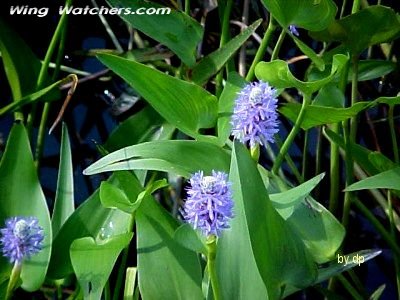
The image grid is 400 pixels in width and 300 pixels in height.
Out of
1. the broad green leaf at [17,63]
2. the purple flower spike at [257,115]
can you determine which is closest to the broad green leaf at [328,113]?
the purple flower spike at [257,115]

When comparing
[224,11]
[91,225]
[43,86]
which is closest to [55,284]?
[91,225]

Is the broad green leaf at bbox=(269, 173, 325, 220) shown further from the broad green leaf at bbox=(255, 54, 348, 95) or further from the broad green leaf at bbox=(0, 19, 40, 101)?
the broad green leaf at bbox=(0, 19, 40, 101)

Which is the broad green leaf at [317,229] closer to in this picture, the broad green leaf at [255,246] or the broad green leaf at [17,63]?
the broad green leaf at [255,246]

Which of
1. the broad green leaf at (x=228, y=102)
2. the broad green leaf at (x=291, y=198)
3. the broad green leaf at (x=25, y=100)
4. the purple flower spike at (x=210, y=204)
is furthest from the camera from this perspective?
the broad green leaf at (x=25, y=100)

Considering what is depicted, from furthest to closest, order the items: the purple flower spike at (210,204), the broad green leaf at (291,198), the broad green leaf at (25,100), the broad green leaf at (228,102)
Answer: the broad green leaf at (25,100) < the broad green leaf at (228,102) < the broad green leaf at (291,198) < the purple flower spike at (210,204)

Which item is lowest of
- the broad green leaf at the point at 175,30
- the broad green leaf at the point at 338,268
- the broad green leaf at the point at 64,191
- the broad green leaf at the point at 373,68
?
the broad green leaf at the point at 338,268

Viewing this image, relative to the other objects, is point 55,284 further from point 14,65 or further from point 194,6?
point 194,6

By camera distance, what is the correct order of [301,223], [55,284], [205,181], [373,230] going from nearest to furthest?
[205,181], [301,223], [55,284], [373,230]

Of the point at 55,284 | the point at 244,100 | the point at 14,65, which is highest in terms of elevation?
the point at 14,65
